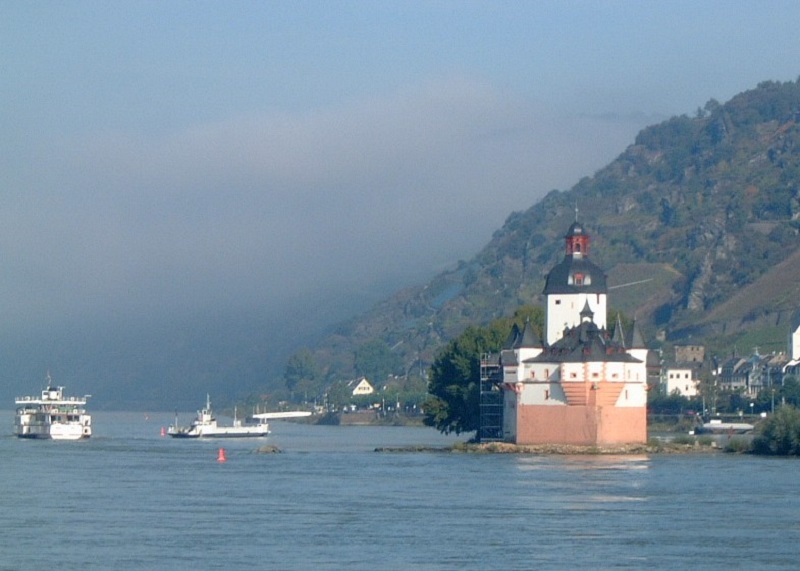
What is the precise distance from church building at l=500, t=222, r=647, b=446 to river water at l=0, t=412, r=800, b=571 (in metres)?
4.26

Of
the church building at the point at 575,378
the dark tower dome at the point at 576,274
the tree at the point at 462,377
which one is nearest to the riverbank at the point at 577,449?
the church building at the point at 575,378

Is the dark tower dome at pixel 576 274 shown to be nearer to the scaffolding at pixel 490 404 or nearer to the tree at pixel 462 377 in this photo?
the scaffolding at pixel 490 404

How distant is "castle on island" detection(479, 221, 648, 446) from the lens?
11194 cm

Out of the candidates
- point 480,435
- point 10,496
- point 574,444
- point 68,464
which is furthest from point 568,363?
point 10,496

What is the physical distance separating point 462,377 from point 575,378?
2081cm

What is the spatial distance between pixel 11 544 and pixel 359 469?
42634 millimetres

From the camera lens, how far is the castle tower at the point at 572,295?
4631 inches

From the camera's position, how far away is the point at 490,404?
124m

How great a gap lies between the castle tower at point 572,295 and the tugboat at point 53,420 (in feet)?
162

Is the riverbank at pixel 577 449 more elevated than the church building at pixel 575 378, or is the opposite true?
the church building at pixel 575 378

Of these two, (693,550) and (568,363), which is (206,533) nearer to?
(693,550)

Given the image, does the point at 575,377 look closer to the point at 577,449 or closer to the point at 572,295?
the point at 577,449

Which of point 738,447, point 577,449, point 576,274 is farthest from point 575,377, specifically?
point 738,447

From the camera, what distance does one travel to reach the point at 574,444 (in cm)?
11219
